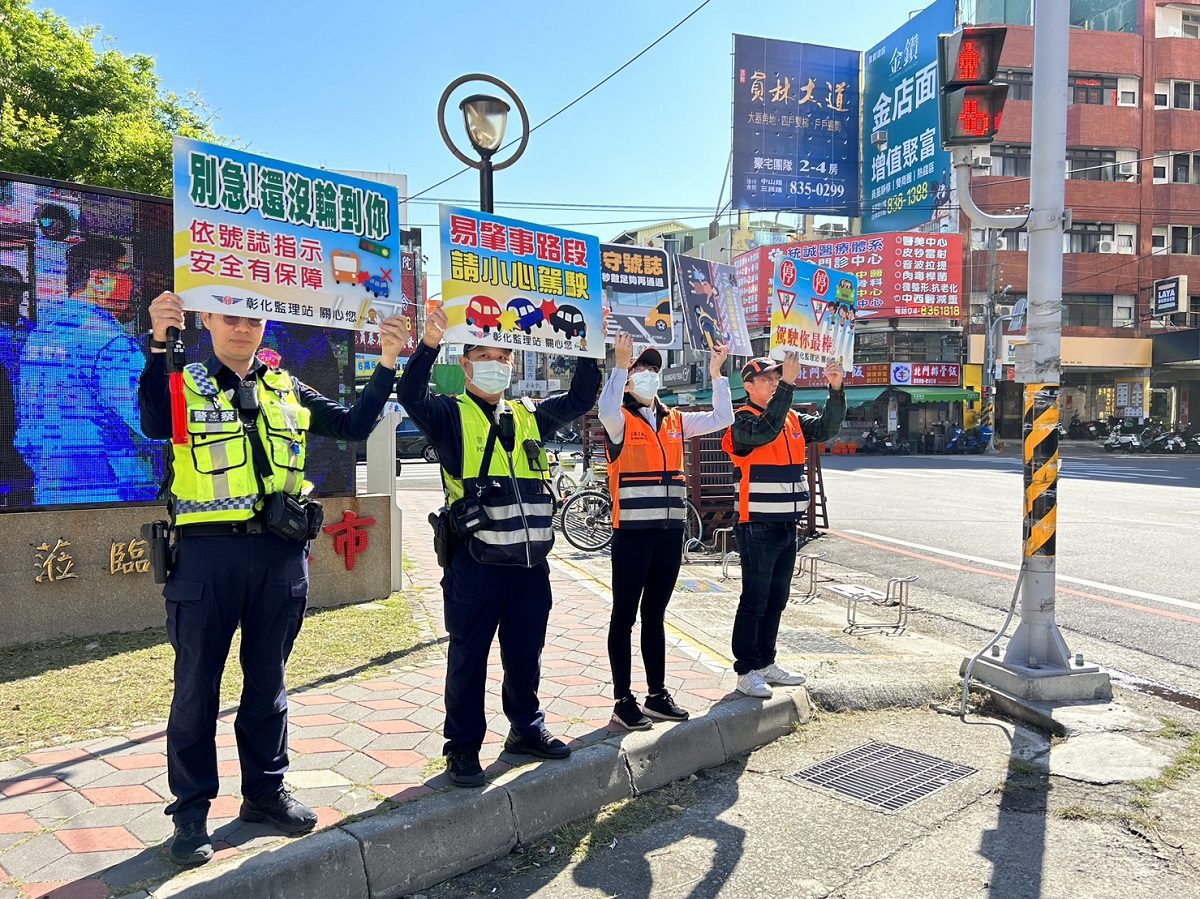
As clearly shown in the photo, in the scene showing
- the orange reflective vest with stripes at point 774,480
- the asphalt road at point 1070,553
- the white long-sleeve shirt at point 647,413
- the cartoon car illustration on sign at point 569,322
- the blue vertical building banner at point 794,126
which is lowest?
the asphalt road at point 1070,553

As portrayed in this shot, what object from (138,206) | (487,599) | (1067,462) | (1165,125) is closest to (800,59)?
(1165,125)

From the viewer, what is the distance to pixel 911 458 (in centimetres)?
3002

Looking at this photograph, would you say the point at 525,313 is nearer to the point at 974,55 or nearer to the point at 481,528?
the point at 481,528

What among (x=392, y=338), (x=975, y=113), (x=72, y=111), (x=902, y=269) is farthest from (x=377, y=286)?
(x=902, y=269)

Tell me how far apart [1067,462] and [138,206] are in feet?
94.3

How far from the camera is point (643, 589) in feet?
13.8

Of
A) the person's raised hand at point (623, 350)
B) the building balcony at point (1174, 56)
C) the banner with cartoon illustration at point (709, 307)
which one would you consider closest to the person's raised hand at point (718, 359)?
the banner with cartoon illustration at point (709, 307)

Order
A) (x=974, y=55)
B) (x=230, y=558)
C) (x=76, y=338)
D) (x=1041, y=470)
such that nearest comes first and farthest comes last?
(x=230, y=558), (x=1041, y=470), (x=974, y=55), (x=76, y=338)

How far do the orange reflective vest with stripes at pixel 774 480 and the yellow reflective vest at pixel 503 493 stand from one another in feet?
4.97

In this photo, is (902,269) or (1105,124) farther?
(1105,124)

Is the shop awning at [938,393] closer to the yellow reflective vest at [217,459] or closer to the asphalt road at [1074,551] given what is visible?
the asphalt road at [1074,551]

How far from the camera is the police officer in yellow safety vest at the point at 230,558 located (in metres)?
2.79

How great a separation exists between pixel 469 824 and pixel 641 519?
5.13ft

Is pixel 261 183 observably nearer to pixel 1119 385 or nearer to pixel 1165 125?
pixel 1119 385
